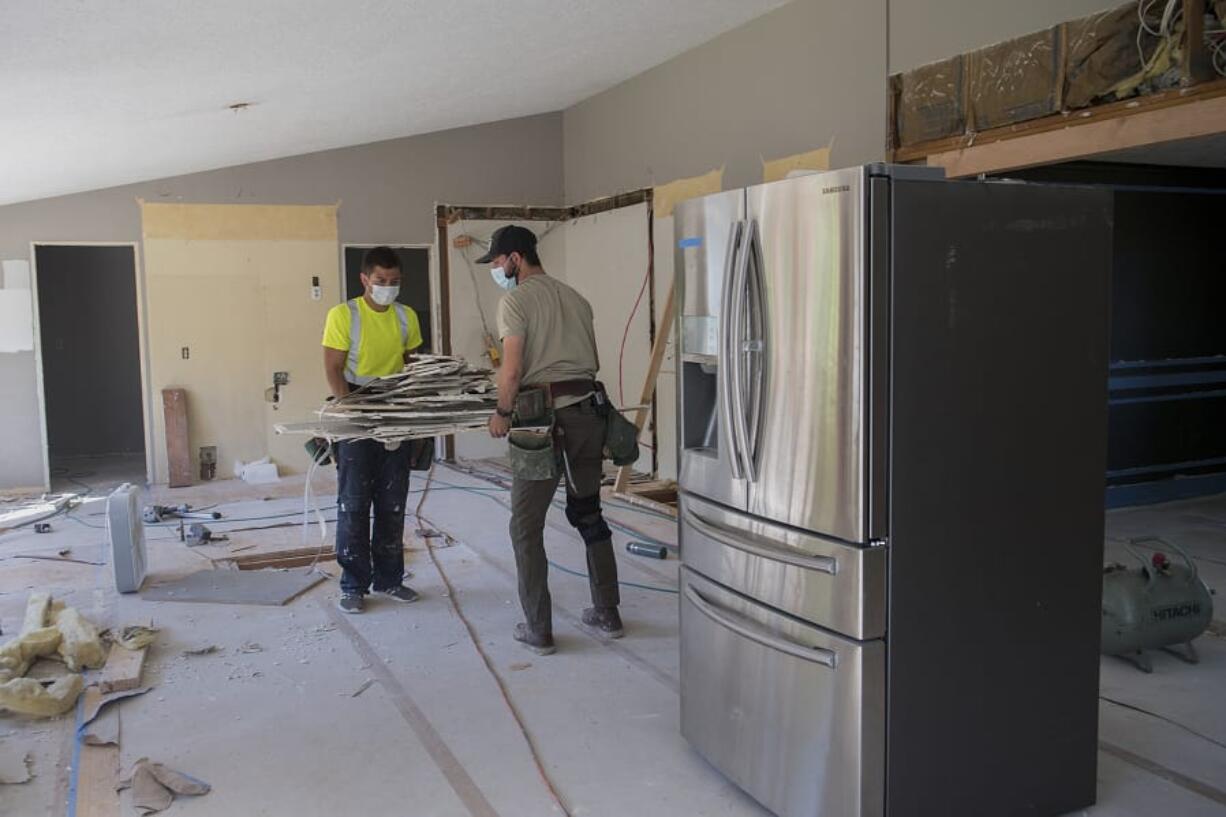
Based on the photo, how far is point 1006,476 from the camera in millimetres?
2271

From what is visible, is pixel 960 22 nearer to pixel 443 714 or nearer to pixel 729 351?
pixel 729 351

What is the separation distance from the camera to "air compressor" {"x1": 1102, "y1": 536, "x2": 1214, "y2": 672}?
10.9ft

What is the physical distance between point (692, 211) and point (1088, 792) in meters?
1.84

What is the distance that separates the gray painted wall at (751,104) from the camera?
509 cm

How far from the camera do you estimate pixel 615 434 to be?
366cm

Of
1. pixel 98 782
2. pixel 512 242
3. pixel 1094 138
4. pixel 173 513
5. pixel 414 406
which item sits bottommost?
pixel 98 782

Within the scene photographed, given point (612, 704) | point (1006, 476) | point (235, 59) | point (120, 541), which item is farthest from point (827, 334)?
point (120, 541)

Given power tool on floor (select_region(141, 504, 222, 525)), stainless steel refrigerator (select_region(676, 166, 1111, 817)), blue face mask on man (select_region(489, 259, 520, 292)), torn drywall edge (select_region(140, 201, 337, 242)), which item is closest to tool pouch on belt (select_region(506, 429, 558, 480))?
blue face mask on man (select_region(489, 259, 520, 292))

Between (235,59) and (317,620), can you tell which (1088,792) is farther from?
(235,59)

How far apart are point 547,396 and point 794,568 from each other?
148 centimetres

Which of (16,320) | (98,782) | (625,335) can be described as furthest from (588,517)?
(16,320)

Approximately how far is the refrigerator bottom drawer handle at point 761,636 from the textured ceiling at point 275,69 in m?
2.62

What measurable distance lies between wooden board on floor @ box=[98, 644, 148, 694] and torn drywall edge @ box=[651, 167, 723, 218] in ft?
13.8

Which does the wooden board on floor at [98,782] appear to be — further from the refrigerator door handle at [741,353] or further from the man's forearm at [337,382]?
the refrigerator door handle at [741,353]
